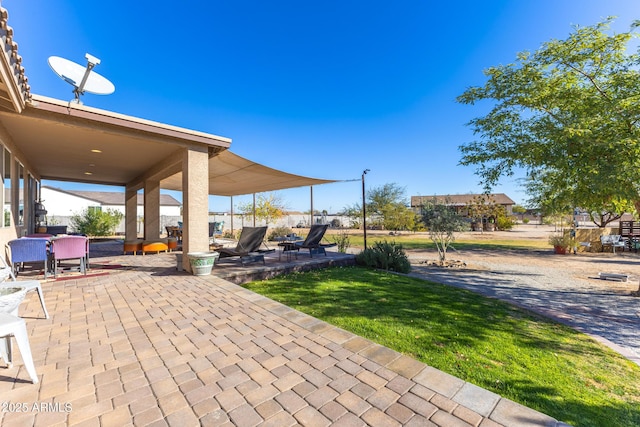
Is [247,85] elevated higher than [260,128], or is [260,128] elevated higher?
[247,85]

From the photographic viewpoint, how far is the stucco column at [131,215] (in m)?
12.9

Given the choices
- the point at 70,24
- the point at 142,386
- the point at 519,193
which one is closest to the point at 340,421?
the point at 142,386

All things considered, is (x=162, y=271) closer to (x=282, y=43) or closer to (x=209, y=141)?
(x=209, y=141)

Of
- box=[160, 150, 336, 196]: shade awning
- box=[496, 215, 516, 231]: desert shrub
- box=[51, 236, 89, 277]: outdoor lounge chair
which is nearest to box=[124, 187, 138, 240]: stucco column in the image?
box=[160, 150, 336, 196]: shade awning

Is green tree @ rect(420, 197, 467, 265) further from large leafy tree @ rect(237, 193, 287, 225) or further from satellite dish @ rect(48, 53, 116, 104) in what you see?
large leafy tree @ rect(237, 193, 287, 225)

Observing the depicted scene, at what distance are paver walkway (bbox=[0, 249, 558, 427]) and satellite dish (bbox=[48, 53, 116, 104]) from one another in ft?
13.1

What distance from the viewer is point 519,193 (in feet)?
65.7

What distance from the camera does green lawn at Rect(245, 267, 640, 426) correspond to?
2.45m

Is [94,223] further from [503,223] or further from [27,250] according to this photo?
[503,223]

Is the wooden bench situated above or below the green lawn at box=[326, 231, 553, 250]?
above

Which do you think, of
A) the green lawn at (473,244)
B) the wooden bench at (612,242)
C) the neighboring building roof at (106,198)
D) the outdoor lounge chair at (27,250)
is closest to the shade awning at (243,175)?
the outdoor lounge chair at (27,250)

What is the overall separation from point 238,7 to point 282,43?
2.63 metres

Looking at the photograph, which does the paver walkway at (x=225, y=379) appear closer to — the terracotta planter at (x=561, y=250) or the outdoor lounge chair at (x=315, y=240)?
the outdoor lounge chair at (x=315, y=240)

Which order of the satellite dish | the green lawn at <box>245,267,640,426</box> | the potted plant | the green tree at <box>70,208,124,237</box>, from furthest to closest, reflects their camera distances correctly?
the green tree at <box>70,208,124,237</box> < the potted plant < the satellite dish < the green lawn at <box>245,267,640,426</box>
